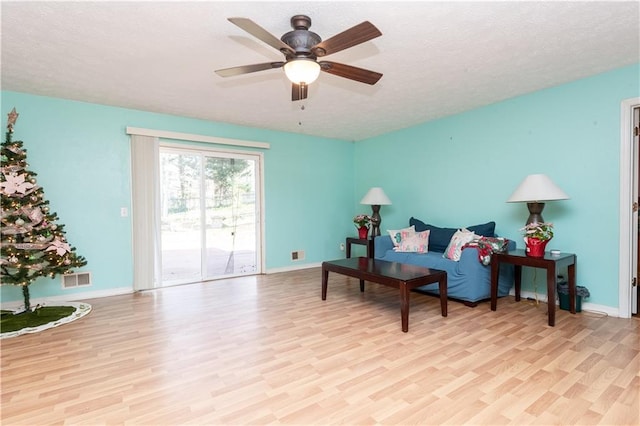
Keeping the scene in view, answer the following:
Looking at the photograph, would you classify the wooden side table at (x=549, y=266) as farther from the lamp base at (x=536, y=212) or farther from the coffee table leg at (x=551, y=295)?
the lamp base at (x=536, y=212)

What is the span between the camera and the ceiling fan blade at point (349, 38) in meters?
1.81

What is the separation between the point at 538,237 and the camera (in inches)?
123

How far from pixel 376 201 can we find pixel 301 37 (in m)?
3.37

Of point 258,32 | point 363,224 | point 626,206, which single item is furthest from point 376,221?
point 258,32

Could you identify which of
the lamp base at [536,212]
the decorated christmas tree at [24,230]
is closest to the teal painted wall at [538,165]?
the lamp base at [536,212]

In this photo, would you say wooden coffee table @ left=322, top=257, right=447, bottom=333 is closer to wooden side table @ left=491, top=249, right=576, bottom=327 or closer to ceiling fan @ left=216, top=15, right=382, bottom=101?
wooden side table @ left=491, top=249, right=576, bottom=327

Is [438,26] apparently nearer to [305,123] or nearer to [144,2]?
[144,2]

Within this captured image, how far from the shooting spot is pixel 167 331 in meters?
2.96

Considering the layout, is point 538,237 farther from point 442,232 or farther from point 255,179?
point 255,179

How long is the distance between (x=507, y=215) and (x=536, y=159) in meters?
0.74

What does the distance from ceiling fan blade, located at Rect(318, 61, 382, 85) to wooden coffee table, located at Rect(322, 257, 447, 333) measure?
1729mm

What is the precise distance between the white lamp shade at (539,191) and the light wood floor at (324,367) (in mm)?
1167

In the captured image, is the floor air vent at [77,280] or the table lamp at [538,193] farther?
the floor air vent at [77,280]

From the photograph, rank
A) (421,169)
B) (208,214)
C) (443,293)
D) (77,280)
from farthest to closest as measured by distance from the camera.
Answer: (421,169) < (208,214) < (77,280) < (443,293)
